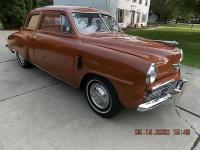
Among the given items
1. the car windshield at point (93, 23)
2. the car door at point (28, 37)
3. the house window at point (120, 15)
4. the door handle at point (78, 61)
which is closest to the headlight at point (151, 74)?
the door handle at point (78, 61)

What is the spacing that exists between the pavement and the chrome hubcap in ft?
0.78

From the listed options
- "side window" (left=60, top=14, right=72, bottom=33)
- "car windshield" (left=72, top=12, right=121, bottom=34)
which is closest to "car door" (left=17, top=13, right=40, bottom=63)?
"side window" (left=60, top=14, right=72, bottom=33)

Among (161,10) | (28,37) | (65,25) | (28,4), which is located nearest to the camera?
(65,25)

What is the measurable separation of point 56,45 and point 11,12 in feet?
53.8

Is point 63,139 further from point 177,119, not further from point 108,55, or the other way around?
point 177,119

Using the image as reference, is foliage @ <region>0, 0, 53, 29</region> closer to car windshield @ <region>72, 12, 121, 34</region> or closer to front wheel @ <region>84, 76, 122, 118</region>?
car windshield @ <region>72, 12, 121, 34</region>

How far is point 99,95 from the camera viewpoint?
148 inches

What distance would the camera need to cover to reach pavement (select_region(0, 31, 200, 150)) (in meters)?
3.15

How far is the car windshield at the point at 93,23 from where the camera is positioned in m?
4.21

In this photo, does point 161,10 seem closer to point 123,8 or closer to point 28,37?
point 123,8

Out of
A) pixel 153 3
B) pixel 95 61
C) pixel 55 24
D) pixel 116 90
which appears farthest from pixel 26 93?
pixel 153 3

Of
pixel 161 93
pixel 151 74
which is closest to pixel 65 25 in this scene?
pixel 151 74

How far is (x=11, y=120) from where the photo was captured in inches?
143

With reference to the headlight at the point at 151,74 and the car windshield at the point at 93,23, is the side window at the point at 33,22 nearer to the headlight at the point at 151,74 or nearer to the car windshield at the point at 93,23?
the car windshield at the point at 93,23
